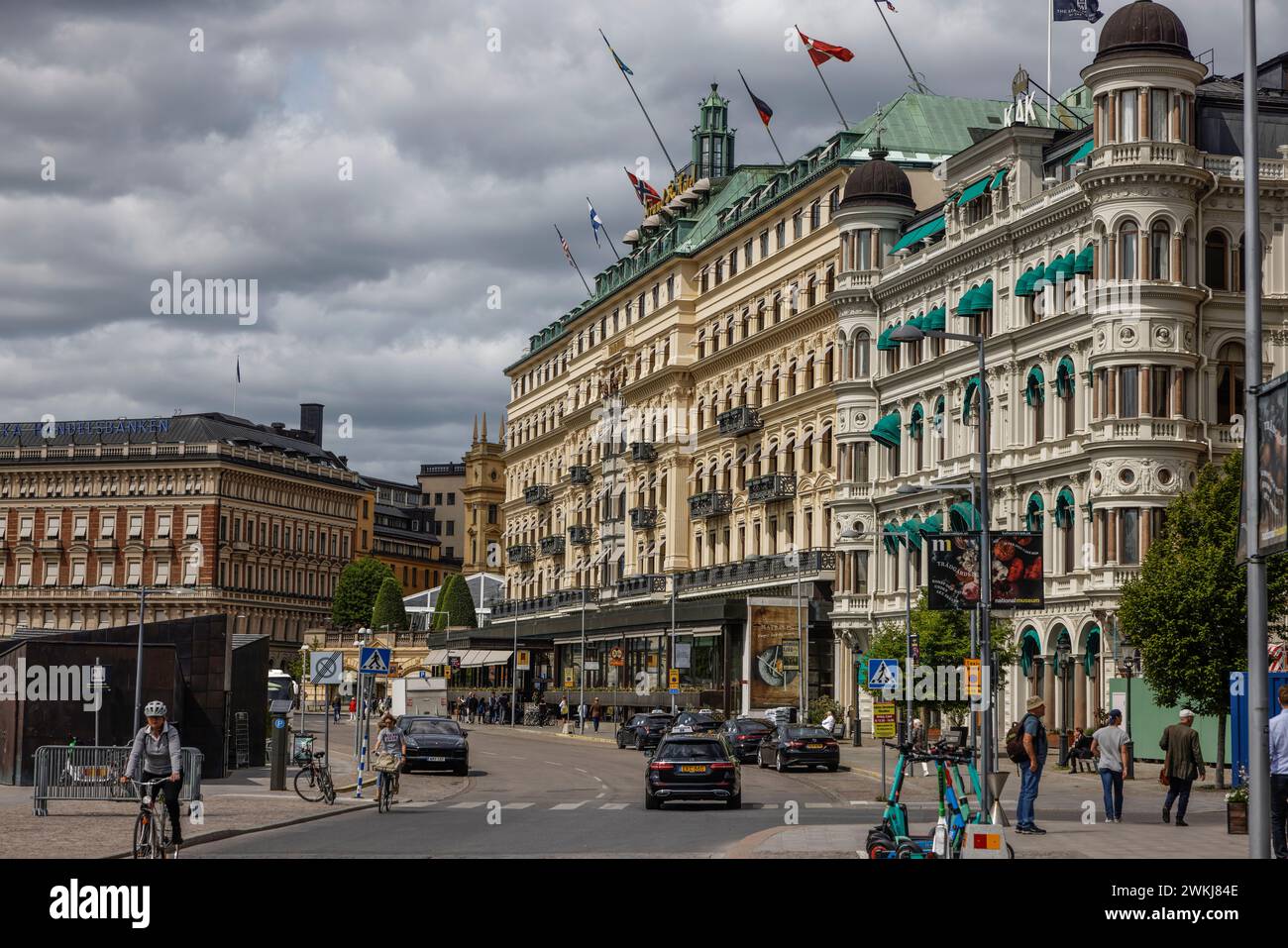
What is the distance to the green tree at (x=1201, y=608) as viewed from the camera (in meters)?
41.8

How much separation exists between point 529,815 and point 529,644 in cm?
8300

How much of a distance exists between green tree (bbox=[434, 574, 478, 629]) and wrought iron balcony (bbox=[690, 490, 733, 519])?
43.7 meters

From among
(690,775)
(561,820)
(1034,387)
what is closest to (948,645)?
(1034,387)

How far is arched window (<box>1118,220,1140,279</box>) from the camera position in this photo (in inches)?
2261

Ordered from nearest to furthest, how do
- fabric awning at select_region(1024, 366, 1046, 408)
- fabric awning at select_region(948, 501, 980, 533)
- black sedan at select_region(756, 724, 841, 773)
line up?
black sedan at select_region(756, 724, 841, 773)
fabric awning at select_region(1024, 366, 1046, 408)
fabric awning at select_region(948, 501, 980, 533)

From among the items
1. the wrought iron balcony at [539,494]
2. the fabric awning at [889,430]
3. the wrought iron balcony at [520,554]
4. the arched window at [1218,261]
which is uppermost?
the arched window at [1218,261]

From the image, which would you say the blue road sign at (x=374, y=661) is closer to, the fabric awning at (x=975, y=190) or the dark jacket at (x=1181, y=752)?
the dark jacket at (x=1181, y=752)

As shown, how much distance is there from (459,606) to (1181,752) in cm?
10746

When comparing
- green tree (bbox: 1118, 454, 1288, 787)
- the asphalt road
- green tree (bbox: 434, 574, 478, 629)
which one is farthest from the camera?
green tree (bbox: 434, 574, 478, 629)

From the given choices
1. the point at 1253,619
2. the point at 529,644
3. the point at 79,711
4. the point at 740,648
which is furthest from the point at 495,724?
the point at 1253,619

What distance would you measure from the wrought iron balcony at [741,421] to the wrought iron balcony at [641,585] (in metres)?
10.9

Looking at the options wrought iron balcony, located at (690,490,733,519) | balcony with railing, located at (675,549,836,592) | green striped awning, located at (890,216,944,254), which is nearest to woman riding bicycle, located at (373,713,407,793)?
green striped awning, located at (890,216,944,254)

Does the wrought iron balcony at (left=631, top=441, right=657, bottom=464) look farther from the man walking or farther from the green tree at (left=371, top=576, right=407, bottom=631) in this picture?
the man walking

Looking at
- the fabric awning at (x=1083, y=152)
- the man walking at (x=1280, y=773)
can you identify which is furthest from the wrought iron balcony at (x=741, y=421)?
the man walking at (x=1280, y=773)
